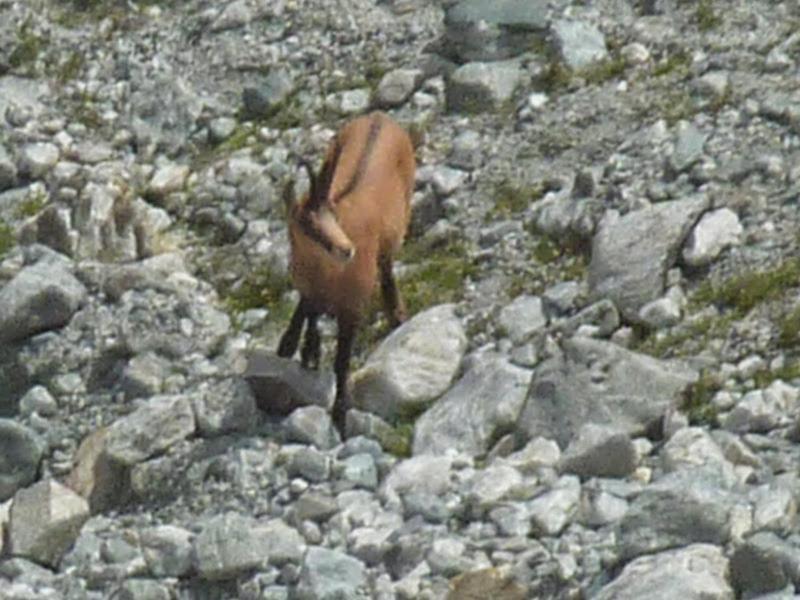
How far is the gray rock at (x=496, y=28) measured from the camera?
44.0 ft

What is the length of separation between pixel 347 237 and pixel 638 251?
1.46 metres

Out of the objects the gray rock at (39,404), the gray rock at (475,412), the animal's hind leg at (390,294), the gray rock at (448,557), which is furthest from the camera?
the animal's hind leg at (390,294)

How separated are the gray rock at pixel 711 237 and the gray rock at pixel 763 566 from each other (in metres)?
3.03

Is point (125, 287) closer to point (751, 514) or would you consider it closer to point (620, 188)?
point (620, 188)

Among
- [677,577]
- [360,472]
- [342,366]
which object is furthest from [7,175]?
[677,577]

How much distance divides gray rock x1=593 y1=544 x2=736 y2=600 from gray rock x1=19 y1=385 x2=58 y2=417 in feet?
13.2

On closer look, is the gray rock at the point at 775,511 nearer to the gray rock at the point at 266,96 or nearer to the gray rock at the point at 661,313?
the gray rock at the point at 661,313

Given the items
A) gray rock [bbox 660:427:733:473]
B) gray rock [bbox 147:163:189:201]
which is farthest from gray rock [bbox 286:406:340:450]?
gray rock [bbox 147:163:189:201]

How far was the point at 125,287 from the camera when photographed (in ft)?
39.9

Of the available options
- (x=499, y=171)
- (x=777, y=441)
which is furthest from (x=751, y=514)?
(x=499, y=171)

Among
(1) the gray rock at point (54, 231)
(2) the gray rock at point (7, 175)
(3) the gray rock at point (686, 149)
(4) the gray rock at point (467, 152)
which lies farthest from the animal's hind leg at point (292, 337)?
(2) the gray rock at point (7, 175)

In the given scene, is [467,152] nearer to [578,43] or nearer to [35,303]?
[578,43]

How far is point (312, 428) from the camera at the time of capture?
1045cm

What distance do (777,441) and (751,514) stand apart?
3.18 ft
